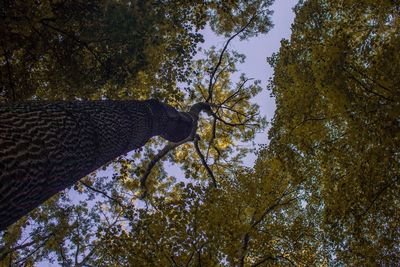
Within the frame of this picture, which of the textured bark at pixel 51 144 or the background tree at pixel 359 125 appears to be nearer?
the textured bark at pixel 51 144

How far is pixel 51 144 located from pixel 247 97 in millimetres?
12142

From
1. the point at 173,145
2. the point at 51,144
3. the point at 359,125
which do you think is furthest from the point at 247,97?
the point at 51,144

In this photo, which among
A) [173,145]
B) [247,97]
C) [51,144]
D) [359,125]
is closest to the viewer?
[51,144]

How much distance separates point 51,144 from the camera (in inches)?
156

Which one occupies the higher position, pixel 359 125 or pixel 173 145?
pixel 173 145

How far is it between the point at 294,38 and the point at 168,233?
832 cm

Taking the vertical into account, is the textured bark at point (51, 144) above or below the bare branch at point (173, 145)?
below

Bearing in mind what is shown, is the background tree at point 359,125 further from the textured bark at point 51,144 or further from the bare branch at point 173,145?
the textured bark at point 51,144

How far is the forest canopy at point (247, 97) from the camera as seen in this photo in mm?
7051

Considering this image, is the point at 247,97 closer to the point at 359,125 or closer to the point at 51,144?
the point at 359,125

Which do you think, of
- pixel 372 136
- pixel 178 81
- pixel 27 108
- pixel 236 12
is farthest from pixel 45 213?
pixel 372 136

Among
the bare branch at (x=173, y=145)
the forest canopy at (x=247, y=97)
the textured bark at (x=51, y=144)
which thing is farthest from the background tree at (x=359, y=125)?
the textured bark at (x=51, y=144)

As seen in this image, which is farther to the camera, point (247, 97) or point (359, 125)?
point (247, 97)

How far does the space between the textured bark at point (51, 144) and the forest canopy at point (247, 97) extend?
8.32 ft
